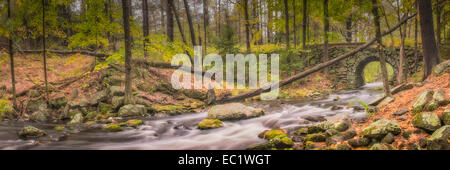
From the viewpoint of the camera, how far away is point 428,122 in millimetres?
3865

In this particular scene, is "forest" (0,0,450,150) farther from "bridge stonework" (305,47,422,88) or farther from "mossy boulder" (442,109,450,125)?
"bridge stonework" (305,47,422,88)

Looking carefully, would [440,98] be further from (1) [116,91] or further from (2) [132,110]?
(1) [116,91]

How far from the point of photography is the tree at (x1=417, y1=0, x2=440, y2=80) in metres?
8.58

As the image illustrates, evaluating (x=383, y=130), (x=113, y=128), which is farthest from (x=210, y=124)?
(x=383, y=130)

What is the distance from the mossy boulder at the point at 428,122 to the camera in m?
3.76

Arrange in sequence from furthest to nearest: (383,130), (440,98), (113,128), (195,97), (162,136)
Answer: (195,97)
(113,128)
(162,136)
(440,98)
(383,130)

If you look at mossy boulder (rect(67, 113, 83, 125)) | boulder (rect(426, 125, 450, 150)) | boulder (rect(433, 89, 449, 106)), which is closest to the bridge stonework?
boulder (rect(433, 89, 449, 106))

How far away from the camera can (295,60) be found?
16000 mm

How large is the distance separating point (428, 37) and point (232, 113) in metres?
7.68

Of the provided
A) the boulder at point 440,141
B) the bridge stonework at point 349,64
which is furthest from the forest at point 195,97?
the bridge stonework at point 349,64

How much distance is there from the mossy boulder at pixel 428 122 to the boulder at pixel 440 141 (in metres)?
0.37
